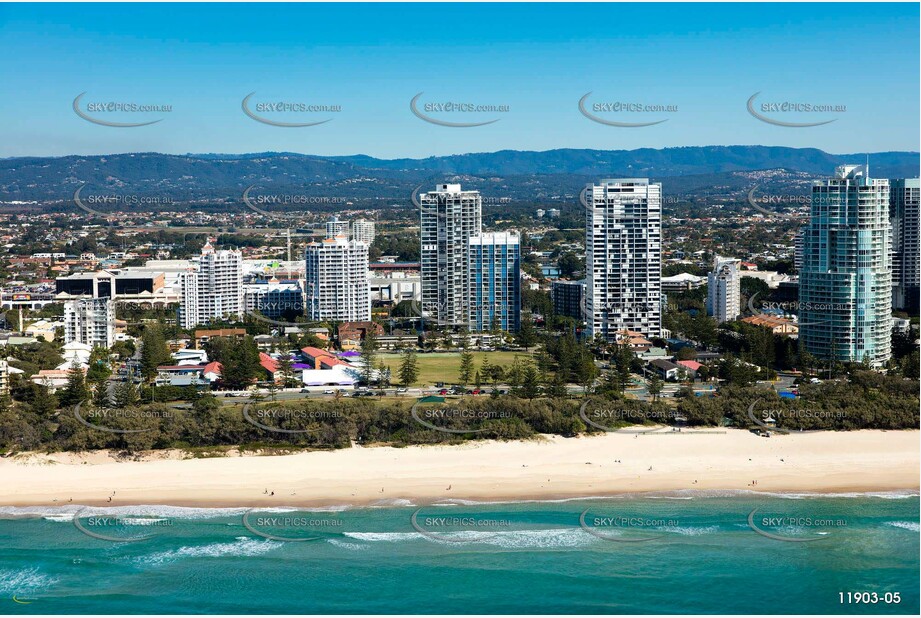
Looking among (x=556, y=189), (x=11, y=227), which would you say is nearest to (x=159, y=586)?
(x=11, y=227)

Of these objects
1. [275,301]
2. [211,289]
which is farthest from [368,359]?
[275,301]

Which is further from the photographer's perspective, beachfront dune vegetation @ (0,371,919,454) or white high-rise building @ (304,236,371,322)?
white high-rise building @ (304,236,371,322)

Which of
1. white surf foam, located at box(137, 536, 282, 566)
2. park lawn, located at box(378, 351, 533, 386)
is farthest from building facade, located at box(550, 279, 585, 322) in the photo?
white surf foam, located at box(137, 536, 282, 566)

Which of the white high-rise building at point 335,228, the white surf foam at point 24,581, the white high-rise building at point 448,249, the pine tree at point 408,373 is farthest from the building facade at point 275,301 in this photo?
the white surf foam at point 24,581

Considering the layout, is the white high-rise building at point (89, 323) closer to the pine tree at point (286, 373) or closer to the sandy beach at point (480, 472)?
the pine tree at point (286, 373)

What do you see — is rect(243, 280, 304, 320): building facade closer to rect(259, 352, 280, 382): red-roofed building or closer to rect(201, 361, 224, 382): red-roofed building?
rect(259, 352, 280, 382): red-roofed building
